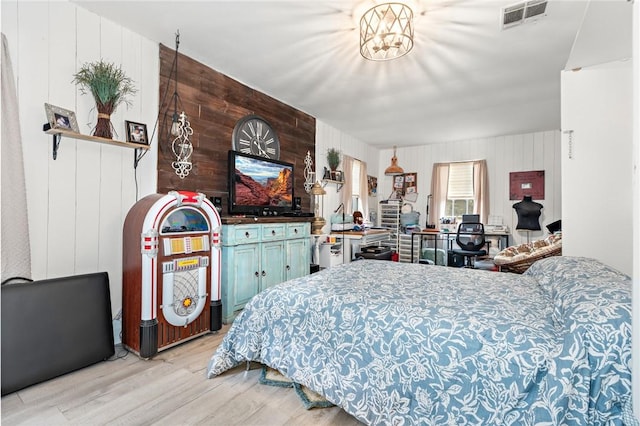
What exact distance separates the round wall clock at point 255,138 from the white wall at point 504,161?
3.70 meters

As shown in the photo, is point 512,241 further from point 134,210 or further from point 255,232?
point 134,210

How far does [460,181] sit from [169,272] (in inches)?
221

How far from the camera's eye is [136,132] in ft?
8.14

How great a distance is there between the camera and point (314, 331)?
159cm

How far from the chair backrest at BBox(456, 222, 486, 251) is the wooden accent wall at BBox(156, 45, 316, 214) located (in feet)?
11.3

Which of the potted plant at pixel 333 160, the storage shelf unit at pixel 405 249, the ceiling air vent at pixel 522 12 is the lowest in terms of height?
the storage shelf unit at pixel 405 249

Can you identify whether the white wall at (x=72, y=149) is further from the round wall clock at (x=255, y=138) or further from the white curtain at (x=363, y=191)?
the white curtain at (x=363, y=191)

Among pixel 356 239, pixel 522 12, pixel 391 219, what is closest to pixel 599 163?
pixel 522 12

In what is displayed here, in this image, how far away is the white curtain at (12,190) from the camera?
1.83m

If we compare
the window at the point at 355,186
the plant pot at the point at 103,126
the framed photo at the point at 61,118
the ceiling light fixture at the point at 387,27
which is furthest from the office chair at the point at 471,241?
the framed photo at the point at 61,118

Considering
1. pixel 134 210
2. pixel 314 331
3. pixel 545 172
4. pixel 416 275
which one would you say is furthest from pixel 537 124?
pixel 134 210

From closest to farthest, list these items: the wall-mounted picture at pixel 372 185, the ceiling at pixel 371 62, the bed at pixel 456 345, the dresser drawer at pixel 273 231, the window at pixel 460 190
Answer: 1. the bed at pixel 456 345
2. the ceiling at pixel 371 62
3. the dresser drawer at pixel 273 231
4. the window at pixel 460 190
5. the wall-mounted picture at pixel 372 185

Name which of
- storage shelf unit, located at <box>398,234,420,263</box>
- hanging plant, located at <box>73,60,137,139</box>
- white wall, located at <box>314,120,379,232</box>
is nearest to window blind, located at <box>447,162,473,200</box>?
storage shelf unit, located at <box>398,234,420,263</box>

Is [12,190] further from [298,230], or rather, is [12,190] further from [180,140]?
[298,230]
